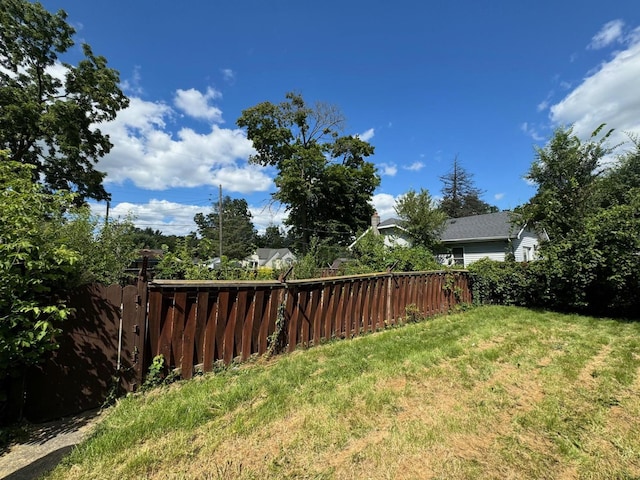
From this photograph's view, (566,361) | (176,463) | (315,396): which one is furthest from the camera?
(566,361)

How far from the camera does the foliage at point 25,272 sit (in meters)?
2.40

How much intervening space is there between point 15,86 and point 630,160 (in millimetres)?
38318

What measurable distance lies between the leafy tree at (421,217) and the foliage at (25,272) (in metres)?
16.0

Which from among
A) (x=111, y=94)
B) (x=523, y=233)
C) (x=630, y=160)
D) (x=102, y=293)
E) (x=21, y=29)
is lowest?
Answer: (x=102, y=293)

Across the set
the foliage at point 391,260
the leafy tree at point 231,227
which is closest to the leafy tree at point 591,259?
the foliage at point 391,260

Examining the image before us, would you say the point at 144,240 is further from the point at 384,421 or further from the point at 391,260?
the point at 384,421

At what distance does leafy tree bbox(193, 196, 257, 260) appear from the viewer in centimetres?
5375

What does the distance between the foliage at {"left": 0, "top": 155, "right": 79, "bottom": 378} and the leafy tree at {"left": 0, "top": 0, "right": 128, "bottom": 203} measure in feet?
54.4

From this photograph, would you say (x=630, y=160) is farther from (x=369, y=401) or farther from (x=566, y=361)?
(x=369, y=401)

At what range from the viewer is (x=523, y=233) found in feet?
58.7

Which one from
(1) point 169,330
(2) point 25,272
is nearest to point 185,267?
(1) point 169,330

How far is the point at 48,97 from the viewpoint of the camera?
17.5 m

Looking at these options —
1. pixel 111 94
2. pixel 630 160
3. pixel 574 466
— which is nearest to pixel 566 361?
pixel 574 466

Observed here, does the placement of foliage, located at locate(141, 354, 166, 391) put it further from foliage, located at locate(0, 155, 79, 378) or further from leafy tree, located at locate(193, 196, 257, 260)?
leafy tree, located at locate(193, 196, 257, 260)
